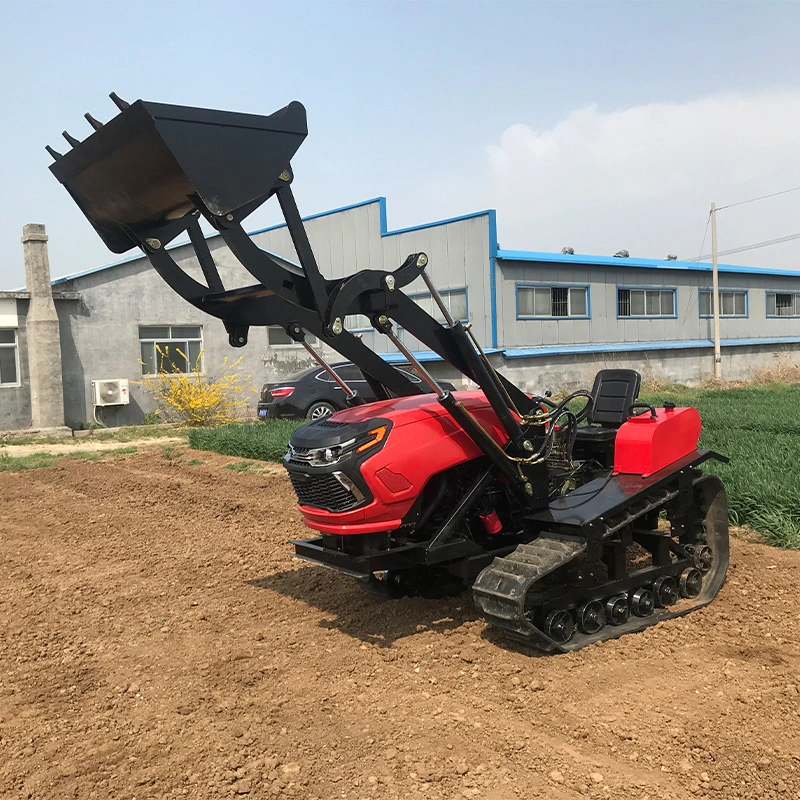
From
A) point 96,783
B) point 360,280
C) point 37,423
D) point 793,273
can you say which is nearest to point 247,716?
point 96,783

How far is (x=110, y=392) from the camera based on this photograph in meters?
20.5

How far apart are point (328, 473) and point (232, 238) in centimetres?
140

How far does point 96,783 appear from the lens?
11.7 feet

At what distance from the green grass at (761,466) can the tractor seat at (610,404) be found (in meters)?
1.91

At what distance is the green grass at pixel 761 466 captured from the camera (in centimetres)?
709

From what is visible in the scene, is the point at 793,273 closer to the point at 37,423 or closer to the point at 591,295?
the point at 591,295

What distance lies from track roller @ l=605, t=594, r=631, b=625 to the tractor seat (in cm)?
125

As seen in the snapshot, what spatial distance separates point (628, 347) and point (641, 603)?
21.2 m

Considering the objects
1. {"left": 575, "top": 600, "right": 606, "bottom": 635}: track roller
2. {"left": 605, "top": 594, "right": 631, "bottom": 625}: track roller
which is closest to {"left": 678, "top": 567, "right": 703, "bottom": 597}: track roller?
{"left": 605, "top": 594, "right": 631, "bottom": 625}: track roller

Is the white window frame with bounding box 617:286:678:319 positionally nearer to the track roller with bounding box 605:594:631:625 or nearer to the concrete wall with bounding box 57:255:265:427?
the concrete wall with bounding box 57:255:265:427

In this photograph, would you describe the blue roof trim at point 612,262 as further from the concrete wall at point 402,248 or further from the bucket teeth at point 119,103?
the bucket teeth at point 119,103

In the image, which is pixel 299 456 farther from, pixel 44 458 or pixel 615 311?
pixel 615 311

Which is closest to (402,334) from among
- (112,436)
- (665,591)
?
(112,436)

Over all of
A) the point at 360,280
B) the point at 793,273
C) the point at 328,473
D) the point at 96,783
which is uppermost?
the point at 793,273
